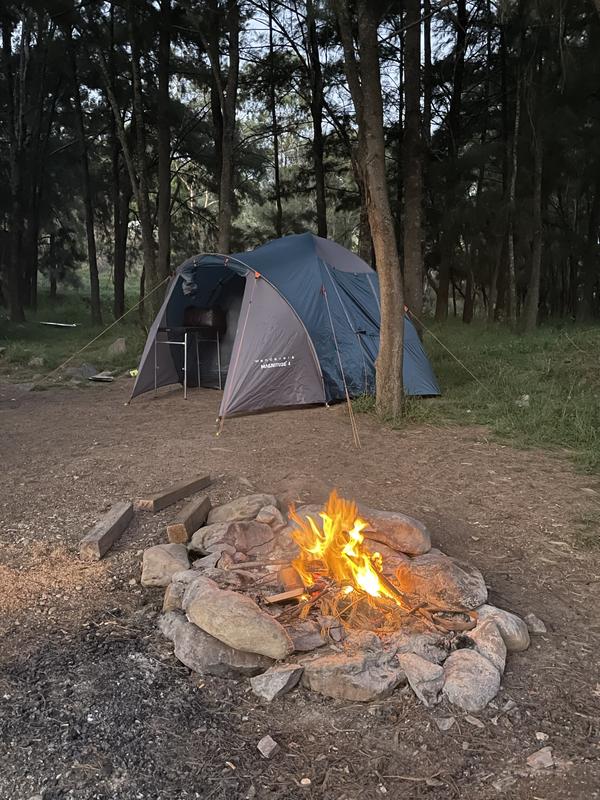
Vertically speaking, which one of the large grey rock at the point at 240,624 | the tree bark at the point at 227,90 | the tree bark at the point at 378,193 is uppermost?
the tree bark at the point at 227,90

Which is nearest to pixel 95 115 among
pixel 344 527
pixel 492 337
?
pixel 492 337

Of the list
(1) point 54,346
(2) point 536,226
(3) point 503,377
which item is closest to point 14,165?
(1) point 54,346

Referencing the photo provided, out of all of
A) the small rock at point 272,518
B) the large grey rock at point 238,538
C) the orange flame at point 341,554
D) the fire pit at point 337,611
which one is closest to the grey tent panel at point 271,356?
the small rock at point 272,518

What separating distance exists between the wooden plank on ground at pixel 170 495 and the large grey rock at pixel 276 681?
1857 mm

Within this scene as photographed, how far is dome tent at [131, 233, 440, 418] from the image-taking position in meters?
7.40

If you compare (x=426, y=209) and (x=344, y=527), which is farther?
(x=426, y=209)

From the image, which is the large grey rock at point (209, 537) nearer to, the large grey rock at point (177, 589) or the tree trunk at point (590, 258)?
the large grey rock at point (177, 589)

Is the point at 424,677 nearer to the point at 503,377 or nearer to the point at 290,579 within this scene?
the point at 290,579

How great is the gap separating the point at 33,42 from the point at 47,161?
12.8ft

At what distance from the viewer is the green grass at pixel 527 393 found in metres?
5.95

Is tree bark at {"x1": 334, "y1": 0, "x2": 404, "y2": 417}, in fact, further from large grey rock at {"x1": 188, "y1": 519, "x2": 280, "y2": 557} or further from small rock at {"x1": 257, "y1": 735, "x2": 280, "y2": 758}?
small rock at {"x1": 257, "y1": 735, "x2": 280, "y2": 758}

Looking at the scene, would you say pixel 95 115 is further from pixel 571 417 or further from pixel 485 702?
pixel 485 702

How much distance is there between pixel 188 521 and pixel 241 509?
334mm

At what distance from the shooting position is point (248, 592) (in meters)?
2.90
